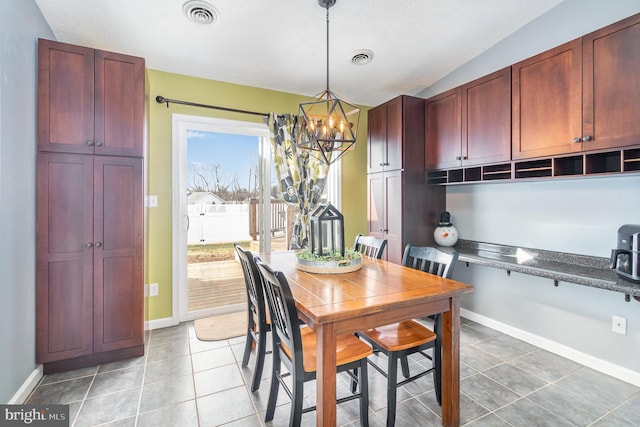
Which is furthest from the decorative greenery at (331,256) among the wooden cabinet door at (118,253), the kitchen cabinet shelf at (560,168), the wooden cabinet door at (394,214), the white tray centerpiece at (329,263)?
the kitchen cabinet shelf at (560,168)

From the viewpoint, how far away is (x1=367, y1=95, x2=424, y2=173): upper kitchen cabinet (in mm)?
3422

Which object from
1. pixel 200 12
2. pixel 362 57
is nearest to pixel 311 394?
pixel 200 12

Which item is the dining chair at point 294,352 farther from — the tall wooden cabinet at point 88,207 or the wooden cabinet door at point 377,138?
the wooden cabinet door at point 377,138

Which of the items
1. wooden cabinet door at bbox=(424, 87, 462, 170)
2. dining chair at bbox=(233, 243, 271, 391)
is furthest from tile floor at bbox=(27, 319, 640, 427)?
wooden cabinet door at bbox=(424, 87, 462, 170)

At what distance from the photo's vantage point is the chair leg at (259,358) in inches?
80.3

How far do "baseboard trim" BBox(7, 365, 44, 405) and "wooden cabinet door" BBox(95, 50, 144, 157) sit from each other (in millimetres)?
1622

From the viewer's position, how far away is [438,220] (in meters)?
3.64

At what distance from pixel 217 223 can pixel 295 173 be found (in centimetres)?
109

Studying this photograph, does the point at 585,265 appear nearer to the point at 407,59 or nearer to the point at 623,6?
the point at 623,6

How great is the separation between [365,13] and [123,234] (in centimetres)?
265

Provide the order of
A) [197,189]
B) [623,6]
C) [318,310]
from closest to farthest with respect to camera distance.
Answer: [318,310], [623,6], [197,189]

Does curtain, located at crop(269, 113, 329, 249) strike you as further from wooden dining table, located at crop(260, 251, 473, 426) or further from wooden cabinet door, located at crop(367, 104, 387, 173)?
wooden dining table, located at crop(260, 251, 473, 426)

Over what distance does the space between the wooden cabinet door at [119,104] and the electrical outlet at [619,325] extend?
3.91 meters

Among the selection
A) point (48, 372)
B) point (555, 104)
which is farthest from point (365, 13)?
point (48, 372)
